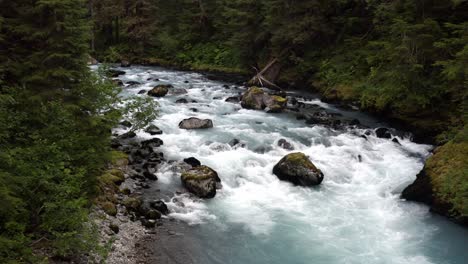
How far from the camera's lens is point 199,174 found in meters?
15.1

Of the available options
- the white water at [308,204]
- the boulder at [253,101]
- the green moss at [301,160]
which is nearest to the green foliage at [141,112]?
the white water at [308,204]

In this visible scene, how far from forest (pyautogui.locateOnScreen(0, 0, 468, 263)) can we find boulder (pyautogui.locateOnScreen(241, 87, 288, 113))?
4361 mm

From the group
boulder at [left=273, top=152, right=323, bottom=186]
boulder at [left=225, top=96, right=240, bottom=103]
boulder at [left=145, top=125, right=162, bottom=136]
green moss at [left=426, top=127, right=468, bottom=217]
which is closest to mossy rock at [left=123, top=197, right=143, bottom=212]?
boulder at [left=273, top=152, right=323, bottom=186]

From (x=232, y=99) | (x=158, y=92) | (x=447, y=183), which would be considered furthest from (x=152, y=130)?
(x=447, y=183)

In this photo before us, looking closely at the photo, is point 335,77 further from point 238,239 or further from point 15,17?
point 15,17

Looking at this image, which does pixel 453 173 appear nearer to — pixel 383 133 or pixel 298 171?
pixel 298 171

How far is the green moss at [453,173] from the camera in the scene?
41.8 ft

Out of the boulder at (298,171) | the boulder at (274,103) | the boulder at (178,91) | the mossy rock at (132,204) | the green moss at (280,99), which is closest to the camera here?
the mossy rock at (132,204)

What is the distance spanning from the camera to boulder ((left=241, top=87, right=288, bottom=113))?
25.8m

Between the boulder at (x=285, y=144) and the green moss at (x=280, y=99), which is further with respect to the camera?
the green moss at (x=280, y=99)

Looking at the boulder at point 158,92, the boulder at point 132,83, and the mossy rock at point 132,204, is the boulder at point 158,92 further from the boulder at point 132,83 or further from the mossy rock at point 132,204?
the mossy rock at point 132,204

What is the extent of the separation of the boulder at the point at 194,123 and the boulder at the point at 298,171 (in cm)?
622

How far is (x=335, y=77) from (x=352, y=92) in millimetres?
2875

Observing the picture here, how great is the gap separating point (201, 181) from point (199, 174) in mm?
516
